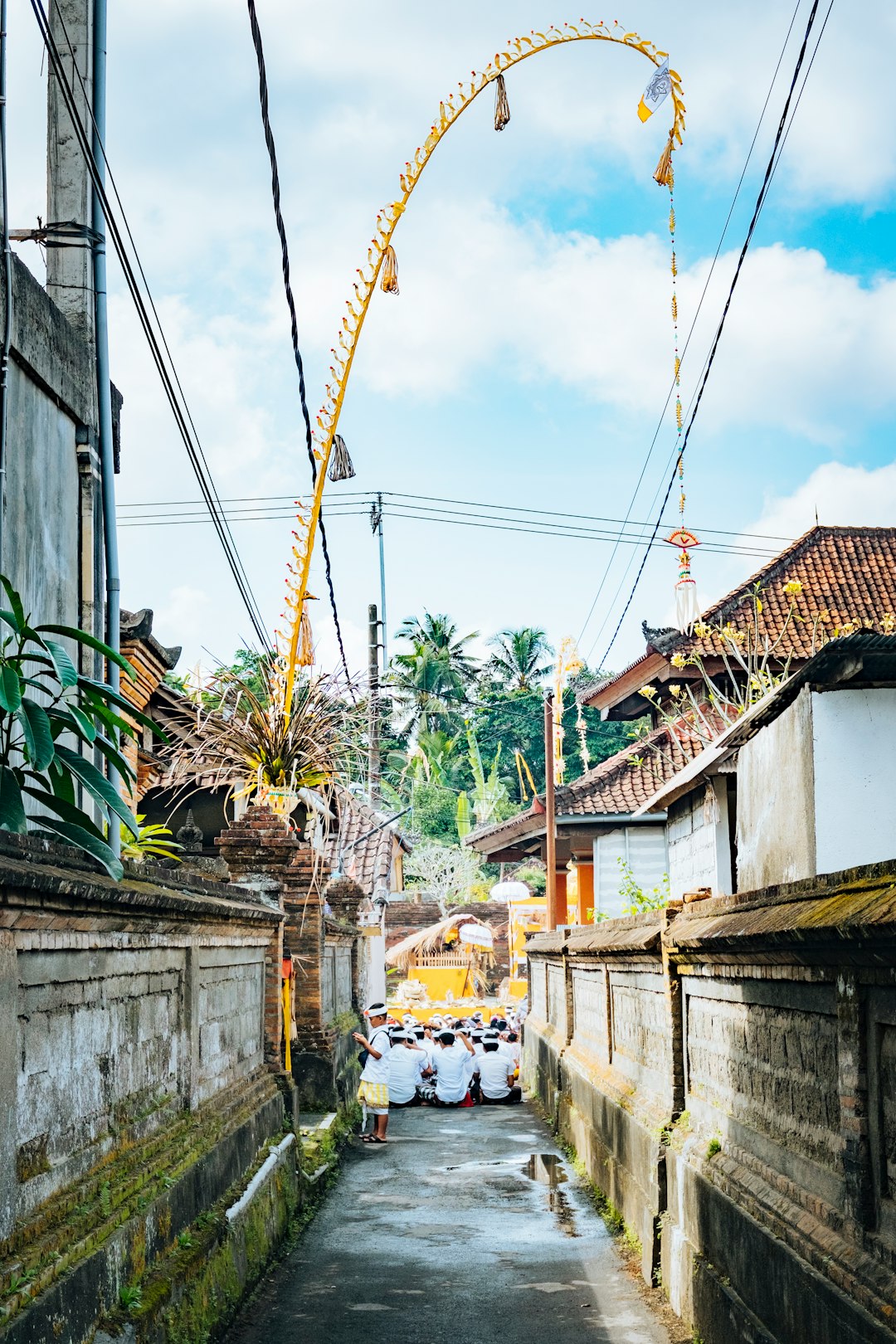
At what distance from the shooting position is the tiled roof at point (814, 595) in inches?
714

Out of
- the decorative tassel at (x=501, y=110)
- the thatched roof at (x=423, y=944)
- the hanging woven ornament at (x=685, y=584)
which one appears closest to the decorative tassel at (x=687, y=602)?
the hanging woven ornament at (x=685, y=584)

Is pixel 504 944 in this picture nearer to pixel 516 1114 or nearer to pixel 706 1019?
pixel 516 1114

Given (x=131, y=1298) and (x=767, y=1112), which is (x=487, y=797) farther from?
(x=131, y=1298)

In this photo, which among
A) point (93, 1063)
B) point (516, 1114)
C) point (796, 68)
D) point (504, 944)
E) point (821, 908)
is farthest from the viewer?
point (504, 944)

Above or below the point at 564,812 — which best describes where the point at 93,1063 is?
below

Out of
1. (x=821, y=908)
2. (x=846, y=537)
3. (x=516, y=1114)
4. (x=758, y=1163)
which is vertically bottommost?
(x=516, y=1114)

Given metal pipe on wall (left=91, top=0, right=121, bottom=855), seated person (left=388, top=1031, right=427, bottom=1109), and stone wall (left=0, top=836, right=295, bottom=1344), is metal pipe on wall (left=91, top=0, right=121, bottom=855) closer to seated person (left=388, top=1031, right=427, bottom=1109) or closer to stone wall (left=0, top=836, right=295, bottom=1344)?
stone wall (left=0, top=836, right=295, bottom=1344)

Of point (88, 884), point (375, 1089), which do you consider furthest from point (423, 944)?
point (88, 884)

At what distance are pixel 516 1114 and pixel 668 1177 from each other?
10.6m

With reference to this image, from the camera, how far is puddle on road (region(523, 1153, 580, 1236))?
10.2m

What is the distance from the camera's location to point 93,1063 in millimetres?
5184

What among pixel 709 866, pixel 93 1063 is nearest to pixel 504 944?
pixel 709 866

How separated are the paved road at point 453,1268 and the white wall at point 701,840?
333 cm

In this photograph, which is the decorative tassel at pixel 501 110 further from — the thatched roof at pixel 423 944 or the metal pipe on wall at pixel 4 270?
the thatched roof at pixel 423 944
